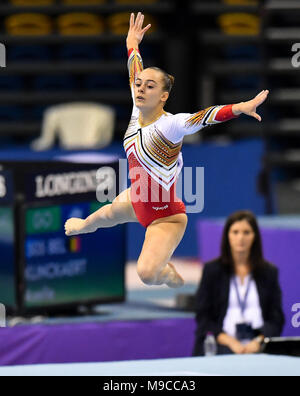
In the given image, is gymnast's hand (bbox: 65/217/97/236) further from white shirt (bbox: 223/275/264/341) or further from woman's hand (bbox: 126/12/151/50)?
white shirt (bbox: 223/275/264/341)

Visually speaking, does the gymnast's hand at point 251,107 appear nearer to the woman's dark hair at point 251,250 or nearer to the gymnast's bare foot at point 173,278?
the gymnast's bare foot at point 173,278

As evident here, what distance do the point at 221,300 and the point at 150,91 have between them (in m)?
2.65

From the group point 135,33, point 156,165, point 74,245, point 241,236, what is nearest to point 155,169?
point 156,165

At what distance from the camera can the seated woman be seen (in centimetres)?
427

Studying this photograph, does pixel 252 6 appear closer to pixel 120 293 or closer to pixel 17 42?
pixel 17 42

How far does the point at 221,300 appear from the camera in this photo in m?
4.89

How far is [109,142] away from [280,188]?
217 centimetres

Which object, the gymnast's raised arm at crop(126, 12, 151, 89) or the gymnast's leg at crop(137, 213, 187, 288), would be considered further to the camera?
the gymnast's raised arm at crop(126, 12, 151, 89)

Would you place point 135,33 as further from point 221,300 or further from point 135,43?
point 221,300

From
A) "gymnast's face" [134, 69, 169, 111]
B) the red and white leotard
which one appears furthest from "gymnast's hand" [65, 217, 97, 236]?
"gymnast's face" [134, 69, 169, 111]

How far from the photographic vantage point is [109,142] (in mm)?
11766

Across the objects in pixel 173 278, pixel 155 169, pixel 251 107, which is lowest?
pixel 173 278

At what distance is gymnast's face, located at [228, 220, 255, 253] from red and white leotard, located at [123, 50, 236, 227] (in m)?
2.27

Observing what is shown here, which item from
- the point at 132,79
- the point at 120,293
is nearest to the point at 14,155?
the point at 120,293
